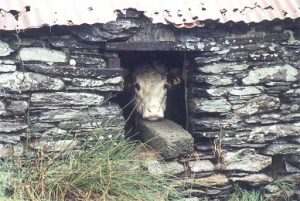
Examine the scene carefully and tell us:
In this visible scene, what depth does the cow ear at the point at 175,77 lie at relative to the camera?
5.78 m

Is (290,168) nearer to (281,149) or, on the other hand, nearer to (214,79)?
(281,149)

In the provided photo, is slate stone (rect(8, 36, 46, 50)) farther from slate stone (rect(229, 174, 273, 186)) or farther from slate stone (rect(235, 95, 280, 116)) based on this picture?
slate stone (rect(229, 174, 273, 186))

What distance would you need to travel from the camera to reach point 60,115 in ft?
15.6

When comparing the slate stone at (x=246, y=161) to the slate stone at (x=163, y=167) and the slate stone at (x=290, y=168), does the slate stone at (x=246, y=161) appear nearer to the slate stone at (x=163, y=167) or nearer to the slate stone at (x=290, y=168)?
the slate stone at (x=290, y=168)

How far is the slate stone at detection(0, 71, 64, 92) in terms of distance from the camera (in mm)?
4562

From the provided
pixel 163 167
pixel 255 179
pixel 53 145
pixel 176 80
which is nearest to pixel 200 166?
pixel 163 167

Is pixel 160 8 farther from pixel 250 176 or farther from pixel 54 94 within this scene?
pixel 250 176

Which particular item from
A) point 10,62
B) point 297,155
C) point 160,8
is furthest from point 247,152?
point 10,62

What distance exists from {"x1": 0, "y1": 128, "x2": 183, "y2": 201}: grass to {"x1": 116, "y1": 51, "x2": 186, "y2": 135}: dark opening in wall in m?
1.24

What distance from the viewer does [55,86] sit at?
469 centimetres

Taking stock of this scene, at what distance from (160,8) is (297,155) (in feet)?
7.29

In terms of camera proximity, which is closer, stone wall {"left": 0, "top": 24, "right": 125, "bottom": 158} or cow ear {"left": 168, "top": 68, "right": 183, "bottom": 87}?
stone wall {"left": 0, "top": 24, "right": 125, "bottom": 158}

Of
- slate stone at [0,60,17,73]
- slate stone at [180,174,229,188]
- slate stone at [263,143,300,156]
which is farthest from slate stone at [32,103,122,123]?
slate stone at [263,143,300,156]

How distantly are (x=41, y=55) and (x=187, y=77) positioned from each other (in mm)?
1694
